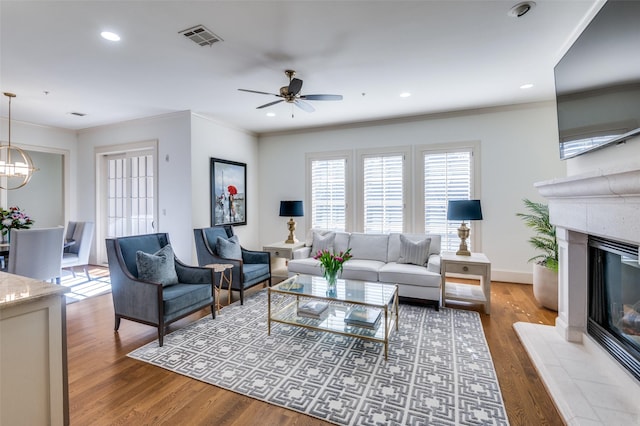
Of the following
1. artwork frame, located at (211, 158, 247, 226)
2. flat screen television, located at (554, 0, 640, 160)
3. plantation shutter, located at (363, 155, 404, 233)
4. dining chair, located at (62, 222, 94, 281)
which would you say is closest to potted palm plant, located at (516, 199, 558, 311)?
flat screen television, located at (554, 0, 640, 160)

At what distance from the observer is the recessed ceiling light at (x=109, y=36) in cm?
258

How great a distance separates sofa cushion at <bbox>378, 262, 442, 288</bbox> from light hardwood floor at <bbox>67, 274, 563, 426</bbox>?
75 cm

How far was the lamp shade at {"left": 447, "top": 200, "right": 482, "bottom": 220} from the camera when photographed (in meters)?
3.87

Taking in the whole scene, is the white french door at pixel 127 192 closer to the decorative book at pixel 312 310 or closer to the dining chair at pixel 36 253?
the dining chair at pixel 36 253

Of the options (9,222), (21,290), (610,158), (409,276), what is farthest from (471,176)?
(9,222)

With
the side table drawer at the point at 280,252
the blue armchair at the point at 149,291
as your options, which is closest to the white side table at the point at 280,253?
the side table drawer at the point at 280,252

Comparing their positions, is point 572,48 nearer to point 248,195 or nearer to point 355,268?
point 355,268

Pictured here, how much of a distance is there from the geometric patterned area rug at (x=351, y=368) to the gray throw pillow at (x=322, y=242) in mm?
1684

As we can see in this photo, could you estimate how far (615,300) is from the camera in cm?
229

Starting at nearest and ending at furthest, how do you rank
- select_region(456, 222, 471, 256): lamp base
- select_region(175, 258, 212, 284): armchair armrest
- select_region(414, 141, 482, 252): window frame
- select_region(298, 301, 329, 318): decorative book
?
1. select_region(298, 301, 329, 318): decorative book
2. select_region(175, 258, 212, 284): armchair armrest
3. select_region(456, 222, 471, 256): lamp base
4. select_region(414, 141, 482, 252): window frame

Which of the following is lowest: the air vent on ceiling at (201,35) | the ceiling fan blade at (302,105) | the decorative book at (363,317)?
the decorative book at (363,317)

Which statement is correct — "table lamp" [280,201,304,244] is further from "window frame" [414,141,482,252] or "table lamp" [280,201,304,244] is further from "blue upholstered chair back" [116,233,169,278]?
"blue upholstered chair back" [116,233,169,278]

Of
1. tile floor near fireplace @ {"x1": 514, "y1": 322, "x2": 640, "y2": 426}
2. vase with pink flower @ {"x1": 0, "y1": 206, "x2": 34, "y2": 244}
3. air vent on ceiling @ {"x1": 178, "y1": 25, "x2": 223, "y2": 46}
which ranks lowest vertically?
tile floor near fireplace @ {"x1": 514, "y1": 322, "x2": 640, "y2": 426}

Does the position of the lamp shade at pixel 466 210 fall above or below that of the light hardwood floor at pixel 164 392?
above
